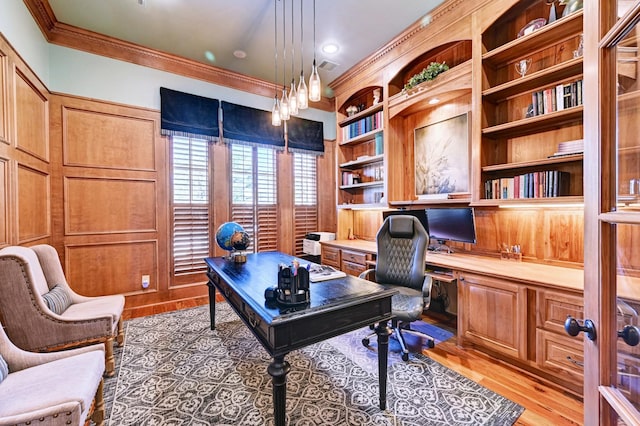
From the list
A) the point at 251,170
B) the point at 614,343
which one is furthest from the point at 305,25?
the point at 614,343

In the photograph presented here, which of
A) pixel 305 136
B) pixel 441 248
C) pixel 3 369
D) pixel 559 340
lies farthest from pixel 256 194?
pixel 559 340

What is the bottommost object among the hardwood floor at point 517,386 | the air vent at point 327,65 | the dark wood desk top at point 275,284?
the hardwood floor at point 517,386

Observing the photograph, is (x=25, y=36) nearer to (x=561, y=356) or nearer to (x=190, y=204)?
(x=190, y=204)

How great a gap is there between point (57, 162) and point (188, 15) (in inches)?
89.1

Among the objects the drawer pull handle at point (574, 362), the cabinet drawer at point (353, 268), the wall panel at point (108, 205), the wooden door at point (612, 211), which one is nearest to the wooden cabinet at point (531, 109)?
the drawer pull handle at point (574, 362)

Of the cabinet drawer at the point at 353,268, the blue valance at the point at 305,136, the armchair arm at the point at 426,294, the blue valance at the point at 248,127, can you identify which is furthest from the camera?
the blue valance at the point at 305,136

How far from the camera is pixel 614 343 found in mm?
745

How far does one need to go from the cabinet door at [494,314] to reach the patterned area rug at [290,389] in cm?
45

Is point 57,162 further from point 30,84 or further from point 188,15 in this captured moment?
point 188,15

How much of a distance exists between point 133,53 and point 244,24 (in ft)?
5.46

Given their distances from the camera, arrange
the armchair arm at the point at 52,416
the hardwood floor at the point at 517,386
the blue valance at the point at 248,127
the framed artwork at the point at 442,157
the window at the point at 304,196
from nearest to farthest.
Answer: the armchair arm at the point at 52,416
the hardwood floor at the point at 517,386
the framed artwork at the point at 442,157
the blue valance at the point at 248,127
the window at the point at 304,196

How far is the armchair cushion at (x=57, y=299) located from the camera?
6.93ft

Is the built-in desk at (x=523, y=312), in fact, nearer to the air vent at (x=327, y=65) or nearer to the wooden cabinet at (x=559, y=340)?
the wooden cabinet at (x=559, y=340)

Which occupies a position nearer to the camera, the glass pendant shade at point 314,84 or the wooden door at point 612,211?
the wooden door at point 612,211
